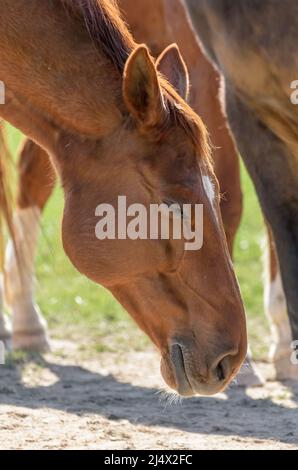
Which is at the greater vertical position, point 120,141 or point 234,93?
point 234,93

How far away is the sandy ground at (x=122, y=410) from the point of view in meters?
4.32

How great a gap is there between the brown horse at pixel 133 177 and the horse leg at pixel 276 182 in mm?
736

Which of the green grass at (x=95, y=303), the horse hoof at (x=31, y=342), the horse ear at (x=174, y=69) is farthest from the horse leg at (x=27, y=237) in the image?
the horse ear at (x=174, y=69)

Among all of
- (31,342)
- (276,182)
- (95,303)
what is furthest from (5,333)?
(276,182)

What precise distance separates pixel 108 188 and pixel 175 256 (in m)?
0.32

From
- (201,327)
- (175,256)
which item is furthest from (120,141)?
(201,327)

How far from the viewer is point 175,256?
3.75 meters

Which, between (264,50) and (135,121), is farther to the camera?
(264,50)

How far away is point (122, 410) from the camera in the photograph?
500 centimetres

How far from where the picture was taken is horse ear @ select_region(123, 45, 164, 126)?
3.53 metres
